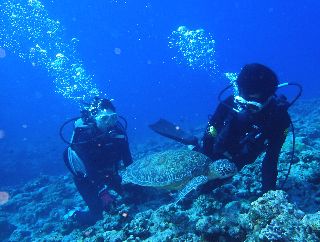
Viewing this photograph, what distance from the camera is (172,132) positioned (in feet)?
22.7

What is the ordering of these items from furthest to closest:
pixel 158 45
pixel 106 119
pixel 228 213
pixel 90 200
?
1. pixel 158 45
2. pixel 90 200
3. pixel 106 119
4. pixel 228 213

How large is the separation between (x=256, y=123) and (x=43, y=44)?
9729 cm

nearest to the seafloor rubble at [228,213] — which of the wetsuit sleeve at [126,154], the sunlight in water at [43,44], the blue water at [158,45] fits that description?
the wetsuit sleeve at [126,154]

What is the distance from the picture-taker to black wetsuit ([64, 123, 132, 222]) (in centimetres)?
661

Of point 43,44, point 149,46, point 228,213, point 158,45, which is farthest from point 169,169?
point 158,45

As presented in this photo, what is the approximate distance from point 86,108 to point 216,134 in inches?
134

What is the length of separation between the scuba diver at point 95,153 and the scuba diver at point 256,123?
107 inches

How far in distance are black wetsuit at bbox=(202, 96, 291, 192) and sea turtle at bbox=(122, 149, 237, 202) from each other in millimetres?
391

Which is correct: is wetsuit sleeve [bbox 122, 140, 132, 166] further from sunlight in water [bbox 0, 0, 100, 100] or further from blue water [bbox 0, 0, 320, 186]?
blue water [bbox 0, 0, 320, 186]

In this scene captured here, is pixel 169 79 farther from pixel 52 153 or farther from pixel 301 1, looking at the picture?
pixel 52 153

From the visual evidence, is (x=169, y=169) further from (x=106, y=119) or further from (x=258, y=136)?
(x=106, y=119)

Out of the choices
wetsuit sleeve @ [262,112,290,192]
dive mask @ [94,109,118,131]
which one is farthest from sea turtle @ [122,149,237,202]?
dive mask @ [94,109,118,131]

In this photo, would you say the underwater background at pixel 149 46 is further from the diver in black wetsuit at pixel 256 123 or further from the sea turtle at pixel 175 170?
the diver in black wetsuit at pixel 256 123

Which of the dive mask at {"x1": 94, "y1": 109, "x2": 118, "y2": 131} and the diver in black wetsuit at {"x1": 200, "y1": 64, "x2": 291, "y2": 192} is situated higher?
the dive mask at {"x1": 94, "y1": 109, "x2": 118, "y2": 131}
